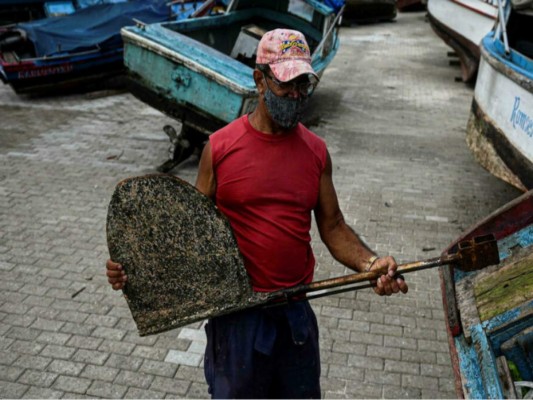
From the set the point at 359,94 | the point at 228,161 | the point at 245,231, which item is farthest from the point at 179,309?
the point at 359,94

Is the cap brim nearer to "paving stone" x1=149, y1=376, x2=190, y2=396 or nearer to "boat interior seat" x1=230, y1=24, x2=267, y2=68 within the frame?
"paving stone" x1=149, y1=376, x2=190, y2=396

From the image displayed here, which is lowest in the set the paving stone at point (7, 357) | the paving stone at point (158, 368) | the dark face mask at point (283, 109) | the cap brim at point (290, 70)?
the paving stone at point (158, 368)

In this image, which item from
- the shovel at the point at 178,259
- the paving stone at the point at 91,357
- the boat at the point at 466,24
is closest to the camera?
the shovel at the point at 178,259

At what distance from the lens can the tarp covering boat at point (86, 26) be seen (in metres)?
11.5

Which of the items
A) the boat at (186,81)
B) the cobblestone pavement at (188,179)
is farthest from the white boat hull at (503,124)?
the boat at (186,81)

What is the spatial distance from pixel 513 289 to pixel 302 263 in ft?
4.60

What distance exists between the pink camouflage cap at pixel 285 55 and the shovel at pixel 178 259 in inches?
24.7

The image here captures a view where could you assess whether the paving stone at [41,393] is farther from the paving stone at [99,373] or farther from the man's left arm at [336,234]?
the man's left arm at [336,234]

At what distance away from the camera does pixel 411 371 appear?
4262 millimetres

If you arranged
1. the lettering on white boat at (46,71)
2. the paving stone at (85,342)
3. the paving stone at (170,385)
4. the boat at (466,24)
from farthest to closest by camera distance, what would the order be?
the boat at (466,24) → the lettering on white boat at (46,71) → the paving stone at (85,342) → the paving stone at (170,385)

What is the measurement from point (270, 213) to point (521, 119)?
4052mm

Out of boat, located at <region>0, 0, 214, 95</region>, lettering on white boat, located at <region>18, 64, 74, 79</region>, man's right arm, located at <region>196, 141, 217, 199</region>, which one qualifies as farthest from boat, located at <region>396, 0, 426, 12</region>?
man's right arm, located at <region>196, 141, 217, 199</region>

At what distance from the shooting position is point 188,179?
7.77 meters

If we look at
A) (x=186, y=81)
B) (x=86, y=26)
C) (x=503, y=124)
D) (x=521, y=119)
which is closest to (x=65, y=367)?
(x=186, y=81)
